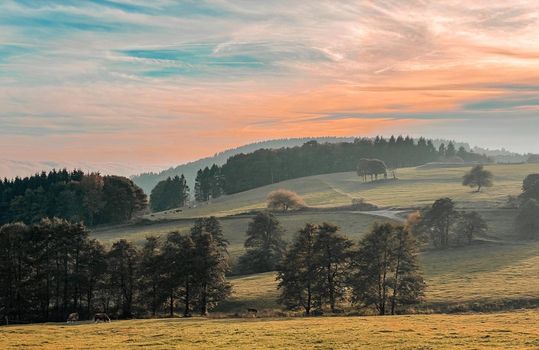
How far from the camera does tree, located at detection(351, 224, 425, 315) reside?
6238 cm

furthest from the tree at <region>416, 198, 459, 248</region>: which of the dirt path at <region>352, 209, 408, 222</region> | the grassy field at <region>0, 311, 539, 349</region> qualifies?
the grassy field at <region>0, 311, 539, 349</region>

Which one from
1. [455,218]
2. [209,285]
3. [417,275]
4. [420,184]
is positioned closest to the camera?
[417,275]

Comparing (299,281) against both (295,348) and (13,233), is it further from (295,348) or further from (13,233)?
(13,233)

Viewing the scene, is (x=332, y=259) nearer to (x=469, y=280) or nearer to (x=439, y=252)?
(x=469, y=280)

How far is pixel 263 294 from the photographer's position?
7325 centimetres

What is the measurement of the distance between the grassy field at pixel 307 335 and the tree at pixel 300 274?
741 inches

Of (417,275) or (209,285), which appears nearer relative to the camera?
(417,275)

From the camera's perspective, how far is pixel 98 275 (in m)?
75.1

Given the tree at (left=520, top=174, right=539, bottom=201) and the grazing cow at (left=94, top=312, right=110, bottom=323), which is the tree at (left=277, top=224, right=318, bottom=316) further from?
the tree at (left=520, top=174, right=539, bottom=201)

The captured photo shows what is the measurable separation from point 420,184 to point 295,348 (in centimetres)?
17886

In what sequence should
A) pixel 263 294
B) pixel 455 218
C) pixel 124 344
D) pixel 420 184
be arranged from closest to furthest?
pixel 124 344
pixel 263 294
pixel 455 218
pixel 420 184

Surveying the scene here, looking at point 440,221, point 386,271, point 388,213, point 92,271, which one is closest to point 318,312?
point 386,271

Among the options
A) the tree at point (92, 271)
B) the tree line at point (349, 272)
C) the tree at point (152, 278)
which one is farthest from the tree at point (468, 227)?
the tree at point (92, 271)

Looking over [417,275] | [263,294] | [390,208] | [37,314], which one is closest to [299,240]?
[263,294]
